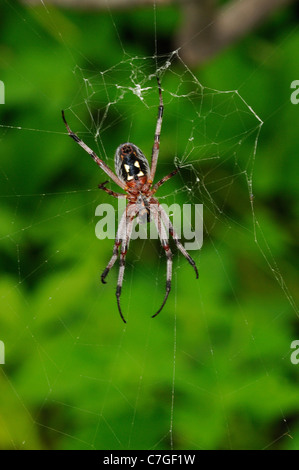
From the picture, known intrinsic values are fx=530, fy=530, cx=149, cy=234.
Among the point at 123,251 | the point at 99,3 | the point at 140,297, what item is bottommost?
the point at 140,297

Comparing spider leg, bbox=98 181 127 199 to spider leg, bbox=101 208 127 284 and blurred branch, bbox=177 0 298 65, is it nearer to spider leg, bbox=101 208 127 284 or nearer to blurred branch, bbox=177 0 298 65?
spider leg, bbox=101 208 127 284

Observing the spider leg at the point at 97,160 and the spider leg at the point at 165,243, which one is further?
the spider leg at the point at 165,243

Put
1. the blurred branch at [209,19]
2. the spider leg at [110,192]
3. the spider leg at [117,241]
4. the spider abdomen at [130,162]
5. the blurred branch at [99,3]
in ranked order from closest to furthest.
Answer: the blurred branch at [99,3], the blurred branch at [209,19], the spider abdomen at [130,162], the spider leg at [110,192], the spider leg at [117,241]

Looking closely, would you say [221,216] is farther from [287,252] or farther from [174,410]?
[174,410]

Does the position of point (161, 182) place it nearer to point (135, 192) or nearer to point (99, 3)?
point (135, 192)

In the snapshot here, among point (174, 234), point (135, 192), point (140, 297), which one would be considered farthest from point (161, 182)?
point (140, 297)

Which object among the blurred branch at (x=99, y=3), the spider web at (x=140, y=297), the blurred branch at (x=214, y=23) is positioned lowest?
the spider web at (x=140, y=297)

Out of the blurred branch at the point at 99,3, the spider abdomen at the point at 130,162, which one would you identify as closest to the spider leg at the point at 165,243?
the spider abdomen at the point at 130,162

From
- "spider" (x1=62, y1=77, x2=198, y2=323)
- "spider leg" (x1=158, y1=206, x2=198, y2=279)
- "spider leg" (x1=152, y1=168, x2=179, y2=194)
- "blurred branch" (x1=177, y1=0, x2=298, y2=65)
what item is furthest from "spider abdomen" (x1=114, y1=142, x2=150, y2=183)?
"blurred branch" (x1=177, y1=0, x2=298, y2=65)

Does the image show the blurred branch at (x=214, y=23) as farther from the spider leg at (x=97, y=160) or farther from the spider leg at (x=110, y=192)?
the spider leg at (x=110, y=192)
